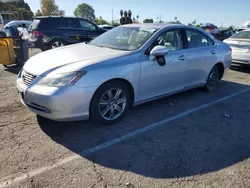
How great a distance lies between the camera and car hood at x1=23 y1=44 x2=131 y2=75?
347 cm

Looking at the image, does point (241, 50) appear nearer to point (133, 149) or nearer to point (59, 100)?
point (133, 149)

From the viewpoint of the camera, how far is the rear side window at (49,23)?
1045cm

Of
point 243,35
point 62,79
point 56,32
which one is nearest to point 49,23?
point 56,32

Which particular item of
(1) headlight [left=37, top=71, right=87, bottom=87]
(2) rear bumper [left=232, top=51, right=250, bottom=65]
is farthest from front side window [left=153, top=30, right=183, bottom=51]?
(2) rear bumper [left=232, top=51, right=250, bottom=65]

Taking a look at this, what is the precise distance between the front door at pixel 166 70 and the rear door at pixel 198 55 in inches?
9.4

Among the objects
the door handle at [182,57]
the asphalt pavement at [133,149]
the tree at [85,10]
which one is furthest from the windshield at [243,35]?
the tree at [85,10]

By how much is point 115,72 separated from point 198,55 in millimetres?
2333

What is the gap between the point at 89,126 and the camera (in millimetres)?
3832

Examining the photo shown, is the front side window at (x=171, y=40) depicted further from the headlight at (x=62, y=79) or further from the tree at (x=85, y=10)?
the tree at (x=85, y=10)

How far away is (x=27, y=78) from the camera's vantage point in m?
3.60

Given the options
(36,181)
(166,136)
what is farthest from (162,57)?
(36,181)

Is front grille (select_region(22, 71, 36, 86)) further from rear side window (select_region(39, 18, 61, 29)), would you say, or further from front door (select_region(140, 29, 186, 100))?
rear side window (select_region(39, 18, 61, 29))

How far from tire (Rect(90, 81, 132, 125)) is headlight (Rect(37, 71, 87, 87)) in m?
0.40

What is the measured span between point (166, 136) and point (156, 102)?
151 cm
